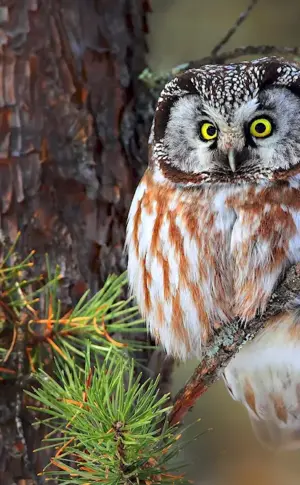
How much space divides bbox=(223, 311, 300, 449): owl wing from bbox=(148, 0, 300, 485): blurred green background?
3.74 ft

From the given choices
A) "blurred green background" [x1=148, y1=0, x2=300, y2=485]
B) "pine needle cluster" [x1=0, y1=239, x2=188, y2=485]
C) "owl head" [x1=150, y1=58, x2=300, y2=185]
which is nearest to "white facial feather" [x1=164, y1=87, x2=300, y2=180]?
"owl head" [x1=150, y1=58, x2=300, y2=185]

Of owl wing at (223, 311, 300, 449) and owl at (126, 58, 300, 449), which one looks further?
owl wing at (223, 311, 300, 449)

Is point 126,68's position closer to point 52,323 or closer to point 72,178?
point 72,178

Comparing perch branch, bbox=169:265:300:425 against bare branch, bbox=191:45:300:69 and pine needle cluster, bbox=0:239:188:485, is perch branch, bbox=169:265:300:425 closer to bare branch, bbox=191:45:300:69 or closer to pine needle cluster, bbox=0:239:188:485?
pine needle cluster, bbox=0:239:188:485

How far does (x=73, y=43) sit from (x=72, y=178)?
35 cm

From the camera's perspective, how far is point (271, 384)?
2.16m

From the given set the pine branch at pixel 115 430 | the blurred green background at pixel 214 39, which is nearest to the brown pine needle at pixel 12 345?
the pine branch at pixel 115 430

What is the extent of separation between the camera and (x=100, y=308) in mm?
1765

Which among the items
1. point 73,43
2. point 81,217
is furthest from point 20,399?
point 73,43

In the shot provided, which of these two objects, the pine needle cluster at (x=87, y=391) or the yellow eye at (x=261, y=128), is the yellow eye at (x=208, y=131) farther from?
the pine needle cluster at (x=87, y=391)

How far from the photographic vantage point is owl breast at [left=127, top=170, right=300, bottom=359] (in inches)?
67.1

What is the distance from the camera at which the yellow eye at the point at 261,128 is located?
1680 mm

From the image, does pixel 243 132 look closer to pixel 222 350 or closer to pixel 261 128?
pixel 261 128

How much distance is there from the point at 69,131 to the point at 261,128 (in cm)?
56
